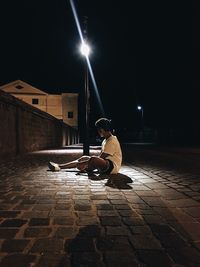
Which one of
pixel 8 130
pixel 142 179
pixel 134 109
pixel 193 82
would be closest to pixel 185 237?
pixel 142 179

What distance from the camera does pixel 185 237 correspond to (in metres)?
2.91

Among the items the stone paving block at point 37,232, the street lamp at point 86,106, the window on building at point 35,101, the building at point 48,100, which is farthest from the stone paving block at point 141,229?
the window on building at point 35,101

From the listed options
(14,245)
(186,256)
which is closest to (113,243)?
(186,256)

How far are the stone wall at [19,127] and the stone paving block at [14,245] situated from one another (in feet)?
30.8

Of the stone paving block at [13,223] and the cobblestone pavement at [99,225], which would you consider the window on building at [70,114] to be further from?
the stone paving block at [13,223]

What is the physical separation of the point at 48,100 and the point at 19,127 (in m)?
40.5

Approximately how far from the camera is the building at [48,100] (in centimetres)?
5128

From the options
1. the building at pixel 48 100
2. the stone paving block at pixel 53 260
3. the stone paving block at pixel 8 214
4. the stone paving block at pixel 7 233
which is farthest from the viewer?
the building at pixel 48 100

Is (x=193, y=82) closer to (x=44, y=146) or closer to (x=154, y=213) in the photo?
(x=44, y=146)

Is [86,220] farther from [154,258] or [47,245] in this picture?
[154,258]

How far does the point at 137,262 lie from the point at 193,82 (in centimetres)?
3711

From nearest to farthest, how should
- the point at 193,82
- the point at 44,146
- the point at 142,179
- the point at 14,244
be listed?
the point at 14,244, the point at 142,179, the point at 44,146, the point at 193,82

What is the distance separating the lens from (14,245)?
264cm

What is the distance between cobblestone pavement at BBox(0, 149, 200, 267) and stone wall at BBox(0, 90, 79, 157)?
701 centimetres
